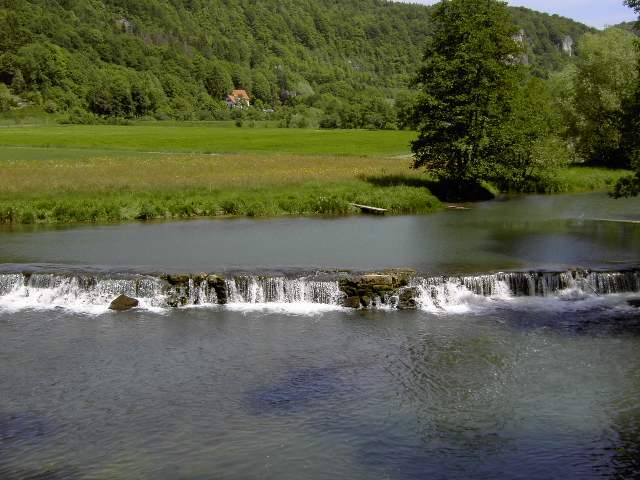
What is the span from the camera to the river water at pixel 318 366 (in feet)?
48.4

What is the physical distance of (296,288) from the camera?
26828 millimetres

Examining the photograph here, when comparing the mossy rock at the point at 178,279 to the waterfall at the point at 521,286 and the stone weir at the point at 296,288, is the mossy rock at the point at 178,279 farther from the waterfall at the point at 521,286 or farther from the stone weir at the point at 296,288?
the waterfall at the point at 521,286

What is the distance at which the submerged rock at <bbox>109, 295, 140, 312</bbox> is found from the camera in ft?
84.4

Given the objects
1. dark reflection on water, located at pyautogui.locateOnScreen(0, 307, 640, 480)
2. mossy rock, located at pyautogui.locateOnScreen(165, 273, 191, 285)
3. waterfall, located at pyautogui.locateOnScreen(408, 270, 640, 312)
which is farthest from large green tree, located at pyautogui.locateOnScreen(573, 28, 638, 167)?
mossy rock, located at pyautogui.locateOnScreen(165, 273, 191, 285)

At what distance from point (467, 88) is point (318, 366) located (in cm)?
3685

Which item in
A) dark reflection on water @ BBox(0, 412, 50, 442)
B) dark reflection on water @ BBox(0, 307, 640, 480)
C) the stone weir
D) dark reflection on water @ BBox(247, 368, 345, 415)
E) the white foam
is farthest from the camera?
the stone weir

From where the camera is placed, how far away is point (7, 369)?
19.5 metres

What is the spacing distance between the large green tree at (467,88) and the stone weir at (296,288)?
24853 millimetres

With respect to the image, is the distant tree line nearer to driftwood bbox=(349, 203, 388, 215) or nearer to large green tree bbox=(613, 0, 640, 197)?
driftwood bbox=(349, 203, 388, 215)

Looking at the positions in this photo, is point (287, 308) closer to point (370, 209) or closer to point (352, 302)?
point (352, 302)

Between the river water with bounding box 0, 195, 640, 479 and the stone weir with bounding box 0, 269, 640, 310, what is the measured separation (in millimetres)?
79

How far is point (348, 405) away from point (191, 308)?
33.9 ft

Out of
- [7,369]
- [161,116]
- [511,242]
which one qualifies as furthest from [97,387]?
[161,116]

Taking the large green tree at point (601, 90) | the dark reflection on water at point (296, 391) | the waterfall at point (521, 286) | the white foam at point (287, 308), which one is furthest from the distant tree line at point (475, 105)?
the dark reflection on water at point (296, 391)
